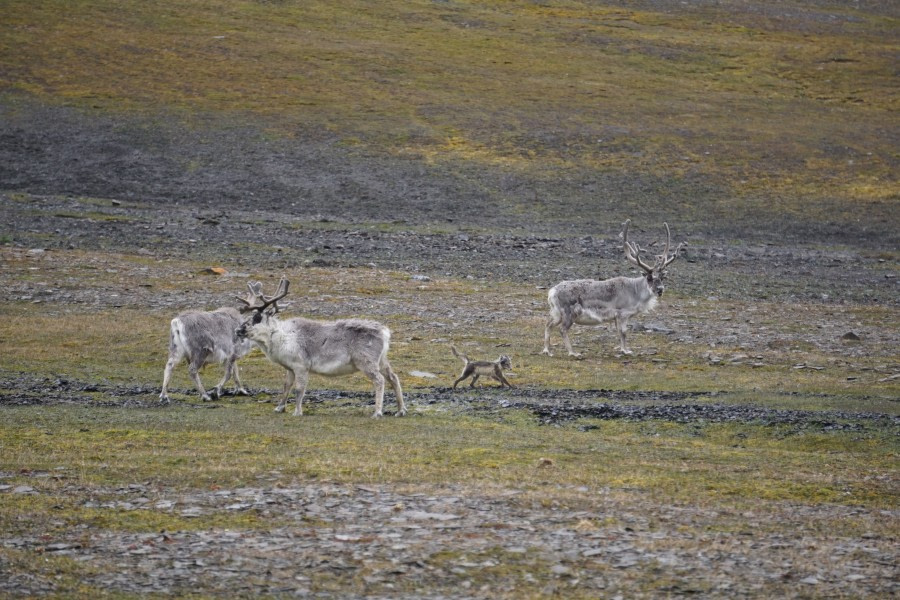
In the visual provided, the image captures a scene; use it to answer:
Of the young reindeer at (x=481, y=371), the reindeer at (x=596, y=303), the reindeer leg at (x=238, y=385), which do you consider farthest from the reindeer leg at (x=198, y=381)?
the reindeer at (x=596, y=303)

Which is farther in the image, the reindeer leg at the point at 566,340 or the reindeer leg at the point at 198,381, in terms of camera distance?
the reindeer leg at the point at 566,340

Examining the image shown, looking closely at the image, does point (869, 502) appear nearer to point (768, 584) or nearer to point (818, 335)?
point (768, 584)

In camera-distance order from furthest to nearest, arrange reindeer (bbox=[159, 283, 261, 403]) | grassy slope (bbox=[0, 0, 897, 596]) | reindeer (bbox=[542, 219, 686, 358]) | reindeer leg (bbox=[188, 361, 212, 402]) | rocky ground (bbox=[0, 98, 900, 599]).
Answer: reindeer (bbox=[542, 219, 686, 358])
reindeer (bbox=[159, 283, 261, 403])
reindeer leg (bbox=[188, 361, 212, 402])
grassy slope (bbox=[0, 0, 897, 596])
rocky ground (bbox=[0, 98, 900, 599])

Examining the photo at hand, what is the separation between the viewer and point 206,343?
19234mm

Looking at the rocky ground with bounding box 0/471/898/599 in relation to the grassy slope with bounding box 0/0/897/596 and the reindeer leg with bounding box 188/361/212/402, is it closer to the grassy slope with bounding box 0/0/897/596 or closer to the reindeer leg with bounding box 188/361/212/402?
the grassy slope with bounding box 0/0/897/596

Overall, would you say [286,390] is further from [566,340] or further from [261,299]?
[566,340]

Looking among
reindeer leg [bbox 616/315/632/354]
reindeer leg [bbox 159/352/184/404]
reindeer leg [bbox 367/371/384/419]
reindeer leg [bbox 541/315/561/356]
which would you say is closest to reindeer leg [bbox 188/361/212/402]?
reindeer leg [bbox 159/352/184/404]

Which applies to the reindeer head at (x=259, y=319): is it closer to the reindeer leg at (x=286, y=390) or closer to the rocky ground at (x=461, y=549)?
the reindeer leg at (x=286, y=390)

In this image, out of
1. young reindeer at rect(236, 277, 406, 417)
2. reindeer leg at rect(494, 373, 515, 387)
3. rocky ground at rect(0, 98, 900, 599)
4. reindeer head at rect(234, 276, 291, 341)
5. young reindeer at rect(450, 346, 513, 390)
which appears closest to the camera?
rocky ground at rect(0, 98, 900, 599)

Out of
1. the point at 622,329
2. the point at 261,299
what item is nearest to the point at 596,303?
the point at 622,329

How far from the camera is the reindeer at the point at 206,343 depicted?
1883 centimetres

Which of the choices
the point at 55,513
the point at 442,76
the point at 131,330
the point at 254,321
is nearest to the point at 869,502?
the point at 55,513

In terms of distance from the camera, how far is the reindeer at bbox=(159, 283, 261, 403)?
18828mm

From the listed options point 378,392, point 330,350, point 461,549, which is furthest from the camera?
point 330,350
